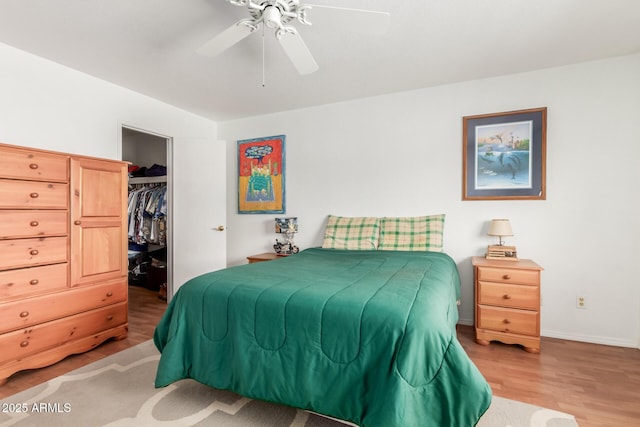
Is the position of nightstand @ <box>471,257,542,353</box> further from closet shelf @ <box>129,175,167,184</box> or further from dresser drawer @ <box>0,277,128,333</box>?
closet shelf @ <box>129,175,167,184</box>

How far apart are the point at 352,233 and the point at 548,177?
1882 millimetres

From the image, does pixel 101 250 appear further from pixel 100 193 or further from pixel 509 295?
pixel 509 295

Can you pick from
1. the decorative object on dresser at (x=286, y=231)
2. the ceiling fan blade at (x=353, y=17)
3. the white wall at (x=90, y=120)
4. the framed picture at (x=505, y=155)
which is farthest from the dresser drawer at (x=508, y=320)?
the white wall at (x=90, y=120)

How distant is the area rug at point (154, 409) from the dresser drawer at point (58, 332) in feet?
1.00

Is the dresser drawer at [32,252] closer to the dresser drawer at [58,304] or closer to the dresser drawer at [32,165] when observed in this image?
the dresser drawer at [58,304]

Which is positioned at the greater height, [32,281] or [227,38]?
[227,38]

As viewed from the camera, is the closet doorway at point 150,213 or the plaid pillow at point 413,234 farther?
the closet doorway at point 150,213

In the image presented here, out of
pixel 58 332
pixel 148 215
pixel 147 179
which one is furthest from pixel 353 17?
pixel 147 179

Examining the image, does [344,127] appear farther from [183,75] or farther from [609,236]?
[609,236]

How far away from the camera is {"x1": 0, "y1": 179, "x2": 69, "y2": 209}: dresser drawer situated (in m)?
2.03

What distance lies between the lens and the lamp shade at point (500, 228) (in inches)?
106

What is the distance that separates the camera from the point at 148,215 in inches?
171

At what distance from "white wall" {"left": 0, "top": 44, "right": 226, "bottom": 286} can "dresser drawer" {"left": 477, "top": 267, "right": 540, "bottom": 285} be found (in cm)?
299

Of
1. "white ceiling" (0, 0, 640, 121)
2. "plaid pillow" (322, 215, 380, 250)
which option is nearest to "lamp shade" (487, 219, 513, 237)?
"plaid pillow" (322, 215, 380, 250)
